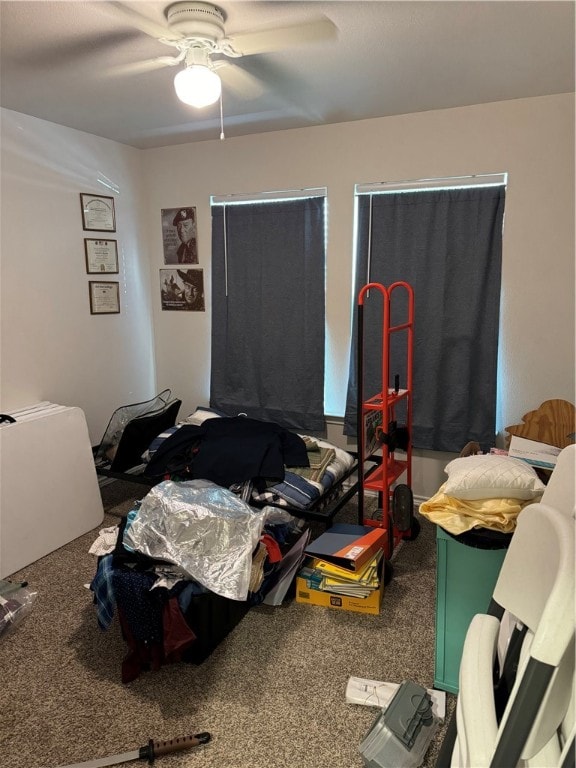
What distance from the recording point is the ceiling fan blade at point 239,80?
2434 millimetres

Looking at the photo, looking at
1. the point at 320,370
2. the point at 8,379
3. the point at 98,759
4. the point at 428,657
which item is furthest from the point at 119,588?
the point at 320,370

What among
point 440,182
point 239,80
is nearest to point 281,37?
A: point 239,80

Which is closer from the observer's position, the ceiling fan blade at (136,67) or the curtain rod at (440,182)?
the ceiling fan blade at (136,67)

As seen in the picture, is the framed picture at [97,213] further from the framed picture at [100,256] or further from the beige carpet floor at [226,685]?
the beige carpet floor at [226,685]

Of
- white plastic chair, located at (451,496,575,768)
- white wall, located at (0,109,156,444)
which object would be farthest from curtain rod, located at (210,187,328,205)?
white plastic chair, located at (451,496,575,768)

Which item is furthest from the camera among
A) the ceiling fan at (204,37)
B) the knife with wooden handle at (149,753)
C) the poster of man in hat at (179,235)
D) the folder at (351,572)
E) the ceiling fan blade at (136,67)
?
the poster of man in hat at (179,235)

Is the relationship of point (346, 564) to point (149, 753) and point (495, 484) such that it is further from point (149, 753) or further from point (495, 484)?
point (149, 753)

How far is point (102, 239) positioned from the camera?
390 centimetres

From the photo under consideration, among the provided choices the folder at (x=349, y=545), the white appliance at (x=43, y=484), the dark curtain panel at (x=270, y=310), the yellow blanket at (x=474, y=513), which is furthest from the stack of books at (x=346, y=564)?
the white appliance at (x=43, y=484)

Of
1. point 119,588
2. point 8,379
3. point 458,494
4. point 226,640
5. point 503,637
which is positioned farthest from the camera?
point 8,379

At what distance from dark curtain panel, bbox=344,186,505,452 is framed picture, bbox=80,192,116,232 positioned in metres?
1.82

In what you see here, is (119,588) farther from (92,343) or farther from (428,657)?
(92,343)

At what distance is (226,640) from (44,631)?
0.84 m

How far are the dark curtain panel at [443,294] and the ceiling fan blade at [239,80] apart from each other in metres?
1.03
